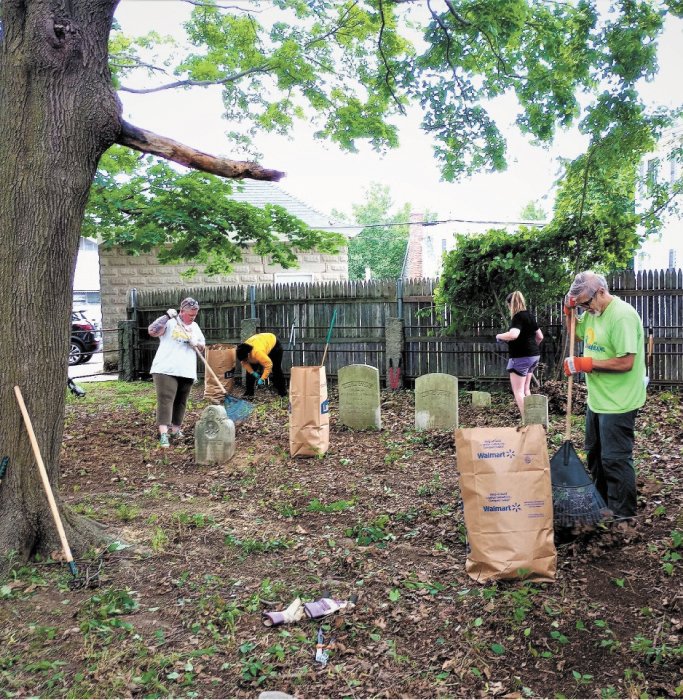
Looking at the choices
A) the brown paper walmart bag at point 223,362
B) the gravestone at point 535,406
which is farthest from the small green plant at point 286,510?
the brown paper walmart bag at point 223,362

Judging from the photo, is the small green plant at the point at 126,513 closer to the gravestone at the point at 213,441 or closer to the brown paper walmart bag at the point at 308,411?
the gravestone at the point at 213,441

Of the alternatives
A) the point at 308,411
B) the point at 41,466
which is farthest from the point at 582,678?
the point at 308,411

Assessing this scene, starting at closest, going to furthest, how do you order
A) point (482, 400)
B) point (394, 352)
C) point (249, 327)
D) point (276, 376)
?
point (482, 400), point (276, 376), point (394, 352), point (249, 327)

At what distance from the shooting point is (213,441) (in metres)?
7.16

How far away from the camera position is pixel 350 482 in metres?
Result: 6.44

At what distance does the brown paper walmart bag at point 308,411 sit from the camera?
736 cm

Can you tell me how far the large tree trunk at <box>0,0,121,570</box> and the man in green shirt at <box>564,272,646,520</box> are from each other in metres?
3.62

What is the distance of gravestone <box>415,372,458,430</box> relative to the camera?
866cm

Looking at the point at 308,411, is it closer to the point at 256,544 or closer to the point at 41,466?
the point at 256,544

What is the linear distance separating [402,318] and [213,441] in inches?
251

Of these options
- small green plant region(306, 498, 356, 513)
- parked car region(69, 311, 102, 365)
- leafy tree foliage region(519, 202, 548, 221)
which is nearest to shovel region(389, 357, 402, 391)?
small green plant region(306, 498, 356, 513)

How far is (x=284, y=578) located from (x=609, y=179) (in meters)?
8.23

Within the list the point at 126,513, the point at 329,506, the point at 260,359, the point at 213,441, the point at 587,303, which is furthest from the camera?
the point at 260,359

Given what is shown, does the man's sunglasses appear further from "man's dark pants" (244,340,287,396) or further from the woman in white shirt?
"man's dark pants" (244,340,287,396)
